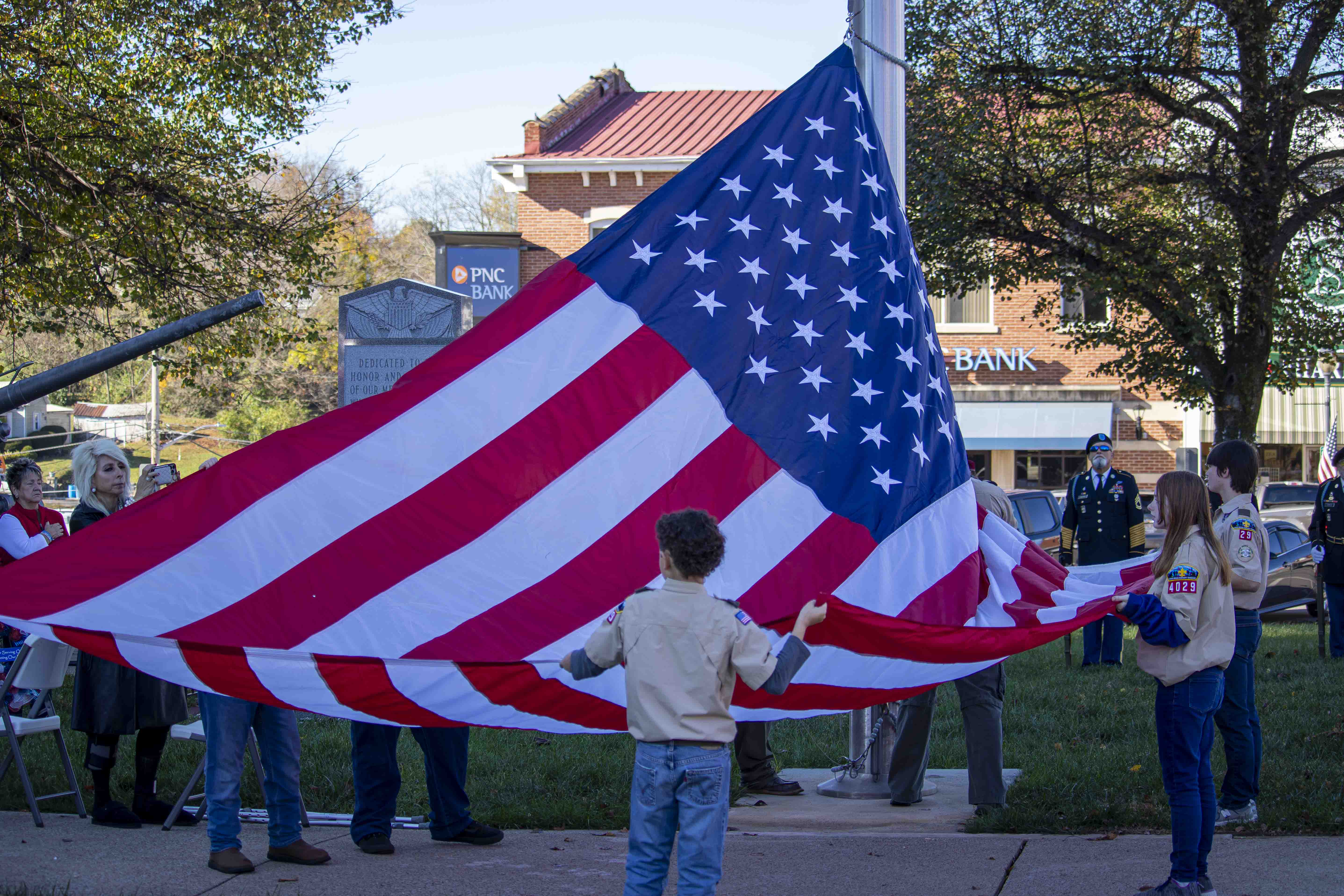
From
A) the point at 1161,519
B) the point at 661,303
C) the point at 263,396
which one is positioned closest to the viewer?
the point at 1161,519

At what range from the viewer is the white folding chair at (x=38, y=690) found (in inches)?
234

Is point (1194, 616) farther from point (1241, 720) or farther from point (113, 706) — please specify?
point (113, 706)

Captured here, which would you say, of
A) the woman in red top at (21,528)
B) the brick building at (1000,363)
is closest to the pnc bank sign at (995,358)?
the brick building at (1000,363)

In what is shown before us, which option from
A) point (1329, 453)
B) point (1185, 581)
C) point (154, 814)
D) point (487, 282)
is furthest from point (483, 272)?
point (1185, 581)

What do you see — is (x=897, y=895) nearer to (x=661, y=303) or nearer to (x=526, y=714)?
(x=526, y=714)

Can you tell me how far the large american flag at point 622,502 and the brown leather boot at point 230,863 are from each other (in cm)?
131

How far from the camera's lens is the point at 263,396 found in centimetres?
4200

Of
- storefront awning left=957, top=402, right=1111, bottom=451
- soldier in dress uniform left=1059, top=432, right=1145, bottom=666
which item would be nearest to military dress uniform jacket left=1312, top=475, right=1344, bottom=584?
A: soldier in dress uniform left=1059, top=432, right=1145, bottom=666

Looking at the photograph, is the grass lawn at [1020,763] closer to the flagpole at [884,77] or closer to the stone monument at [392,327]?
the flagpole at [884,77]

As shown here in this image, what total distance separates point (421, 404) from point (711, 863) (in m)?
2.19

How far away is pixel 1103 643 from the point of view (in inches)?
428

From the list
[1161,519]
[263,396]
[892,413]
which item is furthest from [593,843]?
[263,396]

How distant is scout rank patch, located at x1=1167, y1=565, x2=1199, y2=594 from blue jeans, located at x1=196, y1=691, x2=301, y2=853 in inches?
141

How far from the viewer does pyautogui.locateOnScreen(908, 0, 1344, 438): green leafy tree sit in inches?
578
